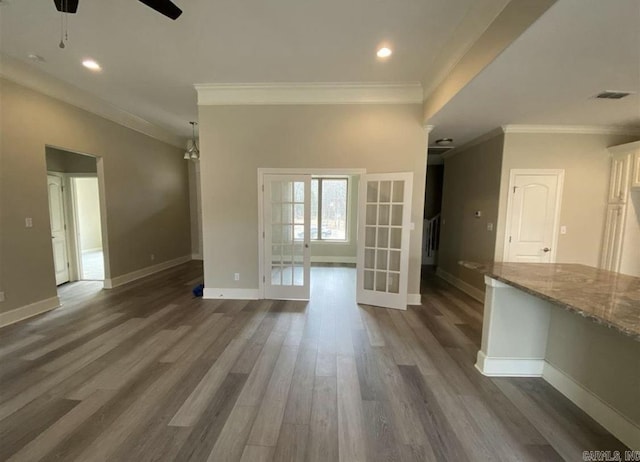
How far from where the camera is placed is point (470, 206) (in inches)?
186

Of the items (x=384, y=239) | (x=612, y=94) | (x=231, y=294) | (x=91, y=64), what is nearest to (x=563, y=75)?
(x=612, y=94)

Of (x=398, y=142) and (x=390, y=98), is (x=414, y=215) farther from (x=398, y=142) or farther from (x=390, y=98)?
(x=390, y=98)

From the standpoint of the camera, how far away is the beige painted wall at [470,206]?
4.06 m

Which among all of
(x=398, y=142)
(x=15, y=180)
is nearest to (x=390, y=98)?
(x=398, y=142)

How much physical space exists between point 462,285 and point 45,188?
22.0 ft

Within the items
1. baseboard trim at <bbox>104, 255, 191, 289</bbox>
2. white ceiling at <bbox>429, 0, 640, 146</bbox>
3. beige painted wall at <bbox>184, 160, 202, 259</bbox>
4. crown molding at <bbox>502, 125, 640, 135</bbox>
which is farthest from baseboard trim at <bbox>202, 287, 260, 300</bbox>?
crown molding at <bbox>502, 125, 640, 135</bbox>

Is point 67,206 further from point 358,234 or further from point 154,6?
point 358,234

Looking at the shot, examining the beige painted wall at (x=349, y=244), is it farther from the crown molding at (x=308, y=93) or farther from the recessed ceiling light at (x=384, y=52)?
the recessed ceiling light at (x=384, y=52)

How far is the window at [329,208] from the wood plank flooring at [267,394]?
411cm

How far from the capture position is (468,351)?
8.94 ft

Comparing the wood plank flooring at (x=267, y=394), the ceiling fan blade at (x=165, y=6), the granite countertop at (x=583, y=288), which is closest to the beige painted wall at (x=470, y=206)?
the wood plank flooring at (x=267, y=394)

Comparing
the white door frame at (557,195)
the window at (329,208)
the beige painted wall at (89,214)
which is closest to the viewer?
the white door frame at (557,195)

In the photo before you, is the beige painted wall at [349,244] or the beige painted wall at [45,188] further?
the beige painted wall at [349,244]

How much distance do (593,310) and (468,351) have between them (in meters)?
1.48
